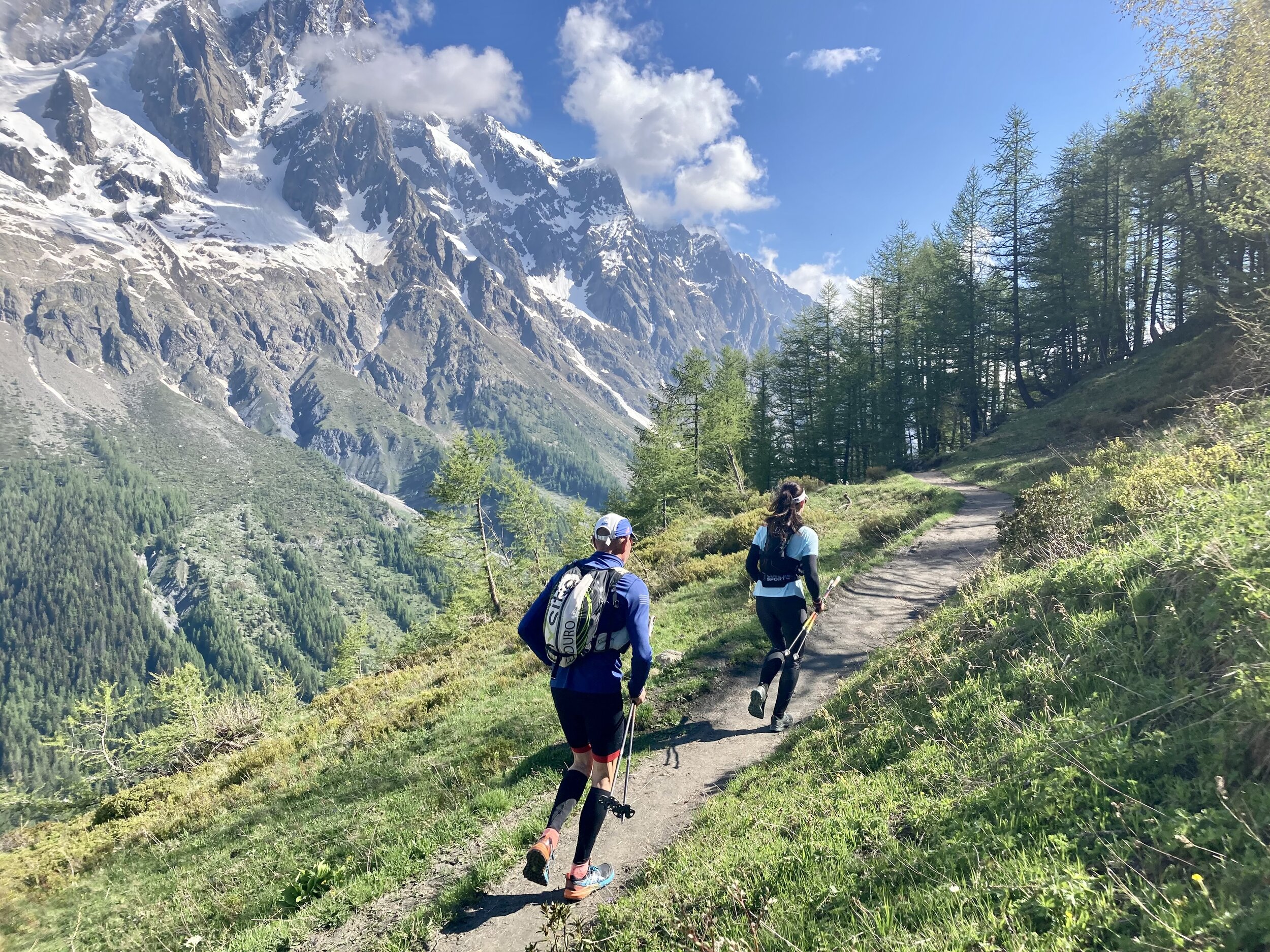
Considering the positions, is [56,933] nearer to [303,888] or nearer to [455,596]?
[303,888]

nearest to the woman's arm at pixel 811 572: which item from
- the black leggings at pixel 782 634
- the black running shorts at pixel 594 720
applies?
the black leggings at pixel 782 634

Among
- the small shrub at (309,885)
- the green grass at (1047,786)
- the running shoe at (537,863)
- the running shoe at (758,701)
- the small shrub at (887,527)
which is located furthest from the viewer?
the small shrub at (887,527)

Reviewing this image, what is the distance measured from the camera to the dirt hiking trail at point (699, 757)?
504 centimetres

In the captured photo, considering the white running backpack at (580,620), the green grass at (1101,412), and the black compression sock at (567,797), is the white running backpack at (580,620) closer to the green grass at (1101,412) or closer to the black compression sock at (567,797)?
the black compression sock at (567,797)

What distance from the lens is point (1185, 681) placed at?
378 cm

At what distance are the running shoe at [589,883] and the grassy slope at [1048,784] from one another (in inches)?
17.7

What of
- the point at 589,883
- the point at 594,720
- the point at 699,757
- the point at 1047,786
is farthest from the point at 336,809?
the point at 1047,786

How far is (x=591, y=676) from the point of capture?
4.88 m

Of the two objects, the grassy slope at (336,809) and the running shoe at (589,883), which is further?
the grassy slope at (336,809)

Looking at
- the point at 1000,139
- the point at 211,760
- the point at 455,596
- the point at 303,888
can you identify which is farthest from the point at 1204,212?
the point at 211,760

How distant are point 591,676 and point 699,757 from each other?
127 inches

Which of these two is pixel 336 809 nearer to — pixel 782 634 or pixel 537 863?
pixel 537 863

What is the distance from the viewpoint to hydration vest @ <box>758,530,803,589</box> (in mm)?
7078

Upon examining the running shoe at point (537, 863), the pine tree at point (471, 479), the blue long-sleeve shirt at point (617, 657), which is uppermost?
the pine tree at point (471, 479)
